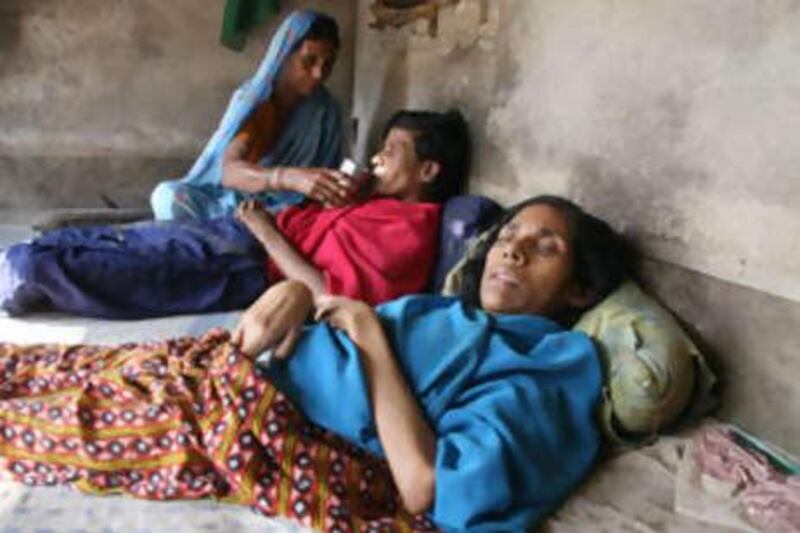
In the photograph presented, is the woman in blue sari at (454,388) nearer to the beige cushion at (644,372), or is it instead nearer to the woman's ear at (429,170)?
the beige cushion at (644,372)

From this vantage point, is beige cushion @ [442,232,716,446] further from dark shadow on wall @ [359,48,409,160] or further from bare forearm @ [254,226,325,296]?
dark shadow on wall @ [359,48,409,160]

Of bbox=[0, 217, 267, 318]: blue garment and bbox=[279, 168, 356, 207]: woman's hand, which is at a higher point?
bbox=[279, 168, 356, 207]: woman's hand

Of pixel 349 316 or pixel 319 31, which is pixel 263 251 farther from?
pixel 349 316

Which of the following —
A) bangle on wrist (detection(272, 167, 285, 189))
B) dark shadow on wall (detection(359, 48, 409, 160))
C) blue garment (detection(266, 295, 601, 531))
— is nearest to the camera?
blue garment (detection(266, 295, 601, 531))

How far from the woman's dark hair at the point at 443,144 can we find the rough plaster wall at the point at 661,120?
8 cm

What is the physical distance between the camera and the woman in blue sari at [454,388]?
1.28 m

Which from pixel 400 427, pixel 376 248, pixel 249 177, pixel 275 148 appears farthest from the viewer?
pixel 275 148

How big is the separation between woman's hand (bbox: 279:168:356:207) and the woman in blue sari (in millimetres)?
1106

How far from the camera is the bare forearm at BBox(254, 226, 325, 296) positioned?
2475 mm

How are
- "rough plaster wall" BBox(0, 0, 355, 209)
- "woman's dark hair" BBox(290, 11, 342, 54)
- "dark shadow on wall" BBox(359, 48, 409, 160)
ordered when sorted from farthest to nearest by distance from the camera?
"rough plaster wall" BBox(0, 0, 355, 209), "dark shadow on wall" BBox(359, 48, 409, 160), "woman's dark hair" BBox(290, 11, 342, 54)

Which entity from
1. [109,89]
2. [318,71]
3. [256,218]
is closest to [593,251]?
[256,218]

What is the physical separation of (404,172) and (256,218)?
55 cm

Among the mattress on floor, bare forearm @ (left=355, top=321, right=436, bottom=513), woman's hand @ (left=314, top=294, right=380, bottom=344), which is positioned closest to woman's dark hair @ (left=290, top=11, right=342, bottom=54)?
woman's hand @ (left=314, top=294, right=380, bottom=344)

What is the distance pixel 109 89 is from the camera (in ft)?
13.3
